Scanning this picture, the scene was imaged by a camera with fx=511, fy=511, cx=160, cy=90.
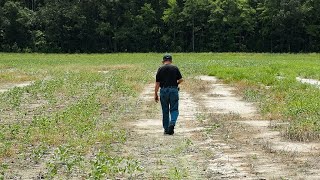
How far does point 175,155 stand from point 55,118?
5581mm

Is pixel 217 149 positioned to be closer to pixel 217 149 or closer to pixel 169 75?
pixel 217 149

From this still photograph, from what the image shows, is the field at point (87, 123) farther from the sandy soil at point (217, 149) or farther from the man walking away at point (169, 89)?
the man walking away at point (169, 89)

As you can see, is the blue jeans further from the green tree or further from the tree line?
the green tree

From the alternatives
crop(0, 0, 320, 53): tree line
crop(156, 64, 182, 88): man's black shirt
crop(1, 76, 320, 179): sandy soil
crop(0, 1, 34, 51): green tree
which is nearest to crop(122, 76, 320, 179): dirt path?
crop(1, 76, 320, 179): sandy soil

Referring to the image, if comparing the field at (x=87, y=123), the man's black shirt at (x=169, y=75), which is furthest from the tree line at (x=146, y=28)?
the man's black shirt at (x=169, y=75)

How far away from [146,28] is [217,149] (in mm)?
77861

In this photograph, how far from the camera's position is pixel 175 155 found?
9.85 metres

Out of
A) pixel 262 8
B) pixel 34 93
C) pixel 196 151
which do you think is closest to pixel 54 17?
pixel 262 8

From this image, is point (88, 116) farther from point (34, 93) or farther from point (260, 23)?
point (260, 23)

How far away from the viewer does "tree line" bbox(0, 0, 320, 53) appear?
84375mm

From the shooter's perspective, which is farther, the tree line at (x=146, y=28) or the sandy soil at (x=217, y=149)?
the tree line at (x=146, y=28)

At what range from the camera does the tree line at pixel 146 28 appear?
8438cm

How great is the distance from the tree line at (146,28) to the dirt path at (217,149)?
70.0 metres

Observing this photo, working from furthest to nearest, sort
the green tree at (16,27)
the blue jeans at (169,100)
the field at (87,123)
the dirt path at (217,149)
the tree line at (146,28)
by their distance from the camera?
the green tree at (16,27) → the tree line at (146,28) → the blue jeans at (169,100) → the field at (87,123) → the dirt path at (217,149)
